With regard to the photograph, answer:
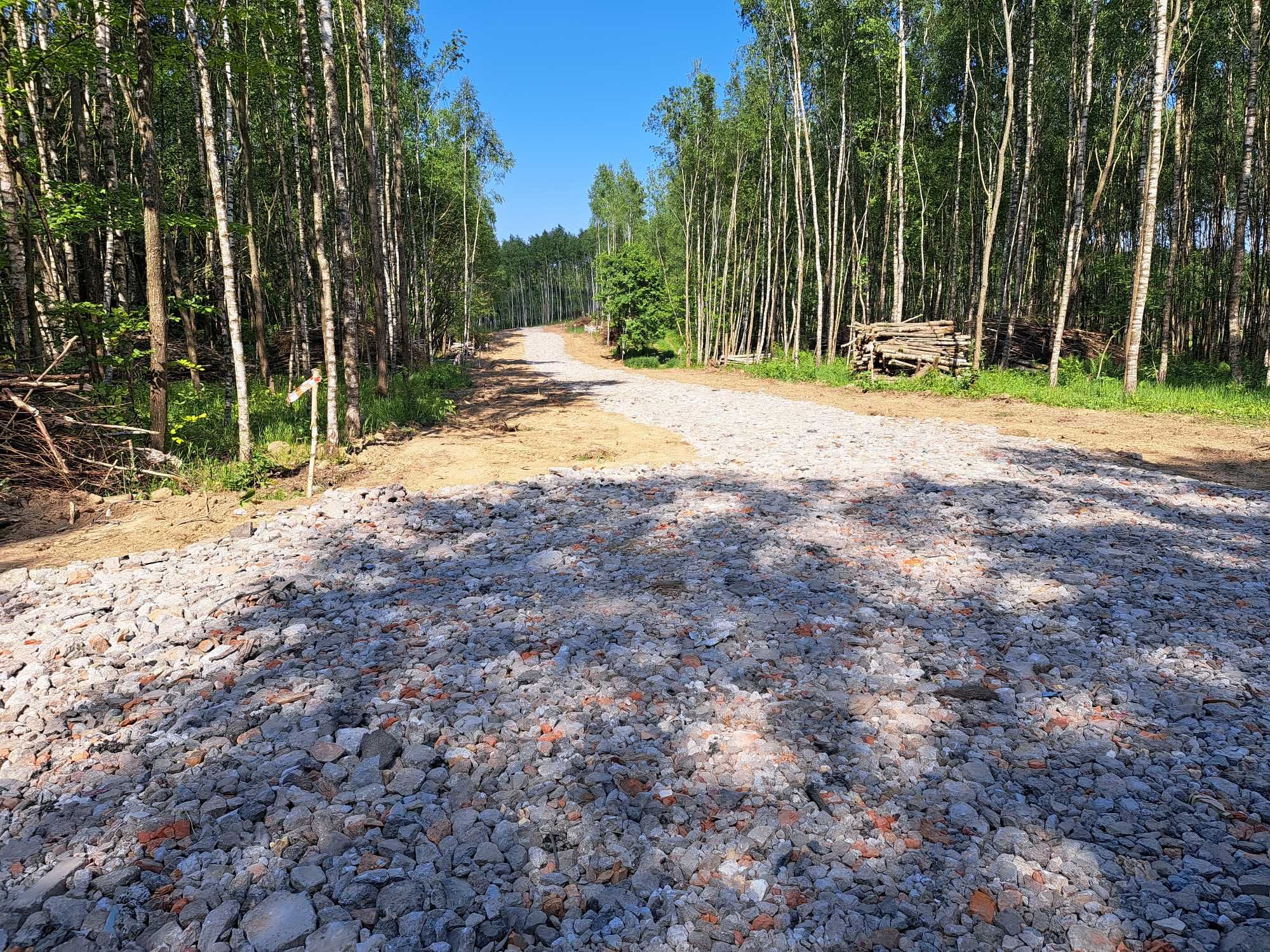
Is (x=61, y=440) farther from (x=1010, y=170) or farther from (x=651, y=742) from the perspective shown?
(x=1010, y=170)

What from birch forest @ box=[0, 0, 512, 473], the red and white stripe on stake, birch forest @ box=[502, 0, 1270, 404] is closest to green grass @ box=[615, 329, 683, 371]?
birch forest @ box=[502, 0, 1270, 404]

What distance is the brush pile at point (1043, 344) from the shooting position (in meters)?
24.6

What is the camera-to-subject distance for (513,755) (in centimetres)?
365

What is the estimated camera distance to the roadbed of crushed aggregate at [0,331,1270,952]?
2.64 metres

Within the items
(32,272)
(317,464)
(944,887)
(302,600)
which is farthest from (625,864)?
(32,272)

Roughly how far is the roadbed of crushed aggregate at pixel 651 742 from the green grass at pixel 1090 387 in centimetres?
870

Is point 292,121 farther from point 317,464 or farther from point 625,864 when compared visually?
point 625,864

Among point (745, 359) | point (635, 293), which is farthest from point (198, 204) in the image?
point (745, 359)

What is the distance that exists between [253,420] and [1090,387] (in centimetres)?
2055

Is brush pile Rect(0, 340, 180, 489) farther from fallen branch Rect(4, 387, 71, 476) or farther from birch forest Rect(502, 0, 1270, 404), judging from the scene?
birch forest Rect(502, 0, 1270, 404)

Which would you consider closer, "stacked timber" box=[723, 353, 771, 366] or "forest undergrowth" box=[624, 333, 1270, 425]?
"forest undergrowth" box=[624, 333, 1270, 425]

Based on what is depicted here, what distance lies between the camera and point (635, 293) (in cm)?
3794

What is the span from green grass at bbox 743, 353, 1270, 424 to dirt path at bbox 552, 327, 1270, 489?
506 millimetres

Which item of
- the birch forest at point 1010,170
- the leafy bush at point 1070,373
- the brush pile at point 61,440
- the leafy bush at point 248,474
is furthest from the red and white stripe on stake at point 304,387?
the leafy bush at point 1070,373
